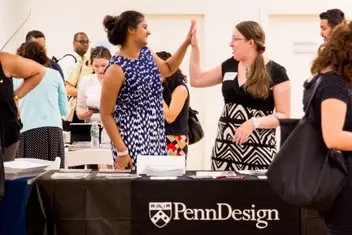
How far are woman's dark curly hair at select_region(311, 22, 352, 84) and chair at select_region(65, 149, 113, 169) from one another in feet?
8.71

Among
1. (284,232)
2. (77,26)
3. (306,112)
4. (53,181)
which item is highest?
(77,26)

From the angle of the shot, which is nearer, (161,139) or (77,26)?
(161,139)

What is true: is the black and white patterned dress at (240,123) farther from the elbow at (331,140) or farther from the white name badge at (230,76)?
the elbow at (331,140)

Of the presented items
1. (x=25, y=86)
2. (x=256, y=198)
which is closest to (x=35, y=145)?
(x=25, y=86)

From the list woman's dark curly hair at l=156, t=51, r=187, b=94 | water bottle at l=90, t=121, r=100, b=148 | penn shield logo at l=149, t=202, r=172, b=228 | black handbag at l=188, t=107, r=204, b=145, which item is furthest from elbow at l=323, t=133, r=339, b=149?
water bottle at l=90, t=121, r=100, b=148

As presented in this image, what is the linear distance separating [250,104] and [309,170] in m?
1.21

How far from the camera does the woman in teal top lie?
4531 mm

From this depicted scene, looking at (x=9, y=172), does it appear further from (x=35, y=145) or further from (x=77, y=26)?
(x=77, y=26)

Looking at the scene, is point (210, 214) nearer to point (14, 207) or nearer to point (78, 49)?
point (14, 207)

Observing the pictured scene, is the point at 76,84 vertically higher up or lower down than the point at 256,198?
higher up

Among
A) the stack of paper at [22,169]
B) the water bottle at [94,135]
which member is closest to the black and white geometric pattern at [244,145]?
the stack of paper at [22,169]

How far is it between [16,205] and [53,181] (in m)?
0.18

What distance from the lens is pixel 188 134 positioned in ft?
15.2

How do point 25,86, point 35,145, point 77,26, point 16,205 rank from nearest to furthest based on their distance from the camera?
point 16,205 → point 25,86 → point 35,145 → point 77,26
